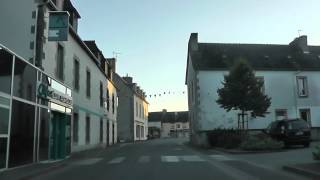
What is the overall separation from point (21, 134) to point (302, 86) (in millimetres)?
29268

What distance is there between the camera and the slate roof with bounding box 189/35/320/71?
3994cm

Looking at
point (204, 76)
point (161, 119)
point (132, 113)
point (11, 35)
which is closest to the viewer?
point (11, 35)

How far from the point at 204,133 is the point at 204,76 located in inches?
217

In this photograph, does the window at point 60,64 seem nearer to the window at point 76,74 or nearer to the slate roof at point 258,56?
the window at point 76,74

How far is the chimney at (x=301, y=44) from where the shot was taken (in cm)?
4372

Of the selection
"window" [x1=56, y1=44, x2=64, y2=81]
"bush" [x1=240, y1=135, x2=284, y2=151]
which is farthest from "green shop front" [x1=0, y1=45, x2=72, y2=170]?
"bush" [x1=240, y1=135, x2=284, y2=151]

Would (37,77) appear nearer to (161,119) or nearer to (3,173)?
(3,173)

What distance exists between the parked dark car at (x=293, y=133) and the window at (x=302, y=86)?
1346cm

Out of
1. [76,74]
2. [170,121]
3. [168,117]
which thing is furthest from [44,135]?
[168,117]

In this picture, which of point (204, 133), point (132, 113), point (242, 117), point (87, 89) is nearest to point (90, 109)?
point (87, 89)

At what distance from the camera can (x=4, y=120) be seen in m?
14.8

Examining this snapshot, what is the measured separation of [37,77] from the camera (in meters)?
17.9

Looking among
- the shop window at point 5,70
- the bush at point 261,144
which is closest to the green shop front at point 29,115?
the shop window at point 5,70

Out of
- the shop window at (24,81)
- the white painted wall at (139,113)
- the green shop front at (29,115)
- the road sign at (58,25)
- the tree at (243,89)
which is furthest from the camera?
the white painted wall at (139,113)
